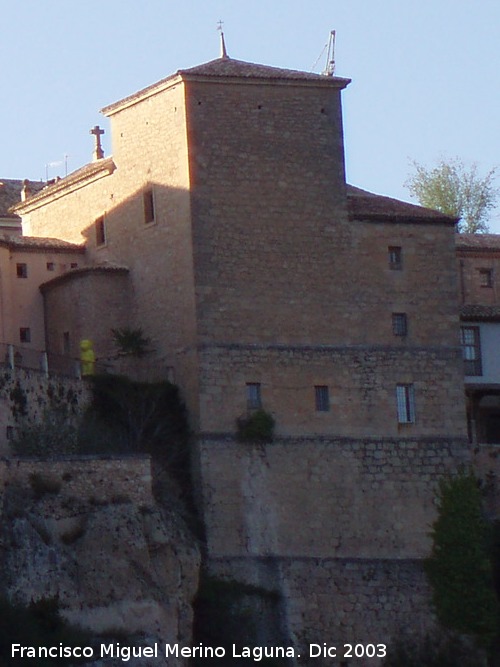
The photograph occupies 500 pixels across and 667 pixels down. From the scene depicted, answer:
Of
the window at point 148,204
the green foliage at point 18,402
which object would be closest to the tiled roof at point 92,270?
the window at point 148,204

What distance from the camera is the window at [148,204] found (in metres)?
65.9

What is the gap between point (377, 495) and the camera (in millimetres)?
64688

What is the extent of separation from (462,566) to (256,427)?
586cm

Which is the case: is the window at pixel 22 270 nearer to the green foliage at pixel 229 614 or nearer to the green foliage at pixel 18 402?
the green foliage at pixel 18 402

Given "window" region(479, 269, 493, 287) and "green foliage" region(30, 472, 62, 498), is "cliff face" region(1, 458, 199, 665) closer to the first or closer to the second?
"green foliage" region(30, 472, 62, 498)

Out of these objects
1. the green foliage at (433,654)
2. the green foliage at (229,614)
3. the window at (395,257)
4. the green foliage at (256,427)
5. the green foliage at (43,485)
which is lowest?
the green foliage at (433,654)

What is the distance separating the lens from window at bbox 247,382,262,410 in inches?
2516

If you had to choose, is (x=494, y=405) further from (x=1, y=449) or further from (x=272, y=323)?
(x=1, y=449)

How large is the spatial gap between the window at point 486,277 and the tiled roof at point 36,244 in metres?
11.0

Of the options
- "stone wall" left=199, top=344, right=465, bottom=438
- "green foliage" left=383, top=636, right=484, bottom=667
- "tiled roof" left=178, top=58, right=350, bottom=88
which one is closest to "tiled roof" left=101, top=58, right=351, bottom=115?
"tiled roof" left=178, top=58, right=350, bottom=88

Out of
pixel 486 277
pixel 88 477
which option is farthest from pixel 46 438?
pixel 486 277

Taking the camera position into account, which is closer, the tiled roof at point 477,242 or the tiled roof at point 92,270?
the tiled roof at point 92,270

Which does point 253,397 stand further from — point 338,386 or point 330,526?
point 330,526

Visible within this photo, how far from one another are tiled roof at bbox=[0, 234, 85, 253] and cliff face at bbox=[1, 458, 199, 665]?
9.41 metres
